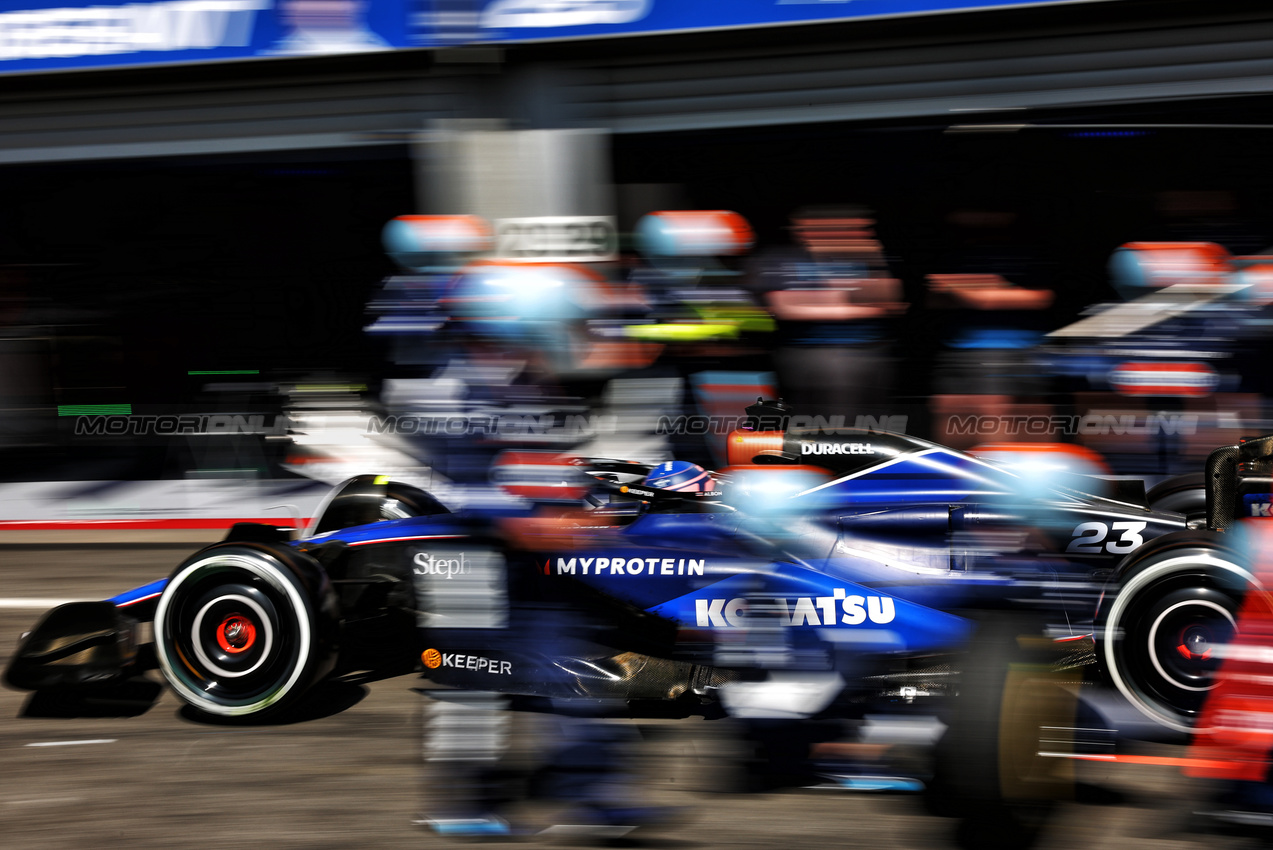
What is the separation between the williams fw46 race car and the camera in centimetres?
286

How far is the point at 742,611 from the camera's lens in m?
3.45

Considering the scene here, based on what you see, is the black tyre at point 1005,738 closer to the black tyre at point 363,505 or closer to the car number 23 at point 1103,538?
the car number 23 at point 1103,538

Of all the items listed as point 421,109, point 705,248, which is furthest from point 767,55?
point 705,248

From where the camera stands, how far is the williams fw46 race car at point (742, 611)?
286 centimetres

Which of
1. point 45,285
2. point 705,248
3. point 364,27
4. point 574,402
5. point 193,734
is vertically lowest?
point 193,734

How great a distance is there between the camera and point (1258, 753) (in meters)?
2.70

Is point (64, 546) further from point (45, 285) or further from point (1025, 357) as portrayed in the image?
point (1025, 357)

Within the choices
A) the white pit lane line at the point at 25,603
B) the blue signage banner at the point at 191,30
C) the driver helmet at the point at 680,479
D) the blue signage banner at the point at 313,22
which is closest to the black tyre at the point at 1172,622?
the driver helmet at the point at 680,479

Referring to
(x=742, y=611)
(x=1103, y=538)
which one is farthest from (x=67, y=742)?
(x=1103, y=538)

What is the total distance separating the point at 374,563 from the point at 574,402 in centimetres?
154

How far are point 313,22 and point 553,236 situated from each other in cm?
230

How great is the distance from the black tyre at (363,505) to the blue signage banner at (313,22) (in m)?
3.68

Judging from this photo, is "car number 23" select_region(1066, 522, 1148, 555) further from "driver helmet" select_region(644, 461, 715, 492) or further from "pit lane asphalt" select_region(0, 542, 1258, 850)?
"driver helmet" select_region(644, 461, 715, 492)

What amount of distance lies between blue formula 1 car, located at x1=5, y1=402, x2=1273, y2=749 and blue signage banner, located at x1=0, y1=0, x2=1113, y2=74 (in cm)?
404
